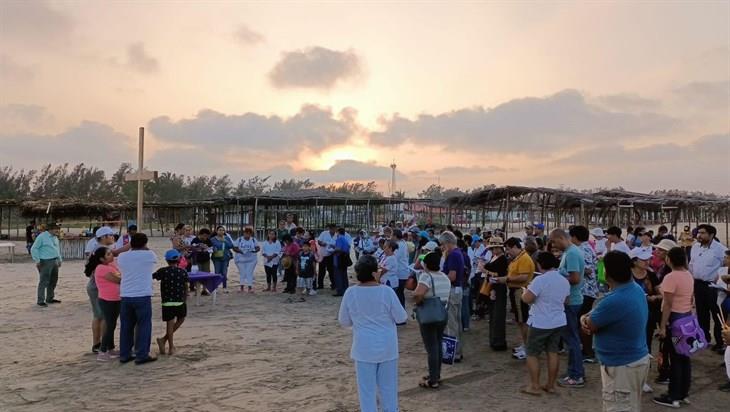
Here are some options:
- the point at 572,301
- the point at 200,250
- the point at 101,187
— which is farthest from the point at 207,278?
the point at 101,187

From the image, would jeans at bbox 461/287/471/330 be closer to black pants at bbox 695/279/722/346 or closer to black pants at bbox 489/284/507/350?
black pants at bbox 489/284/507/350

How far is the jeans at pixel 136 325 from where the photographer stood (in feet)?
19.6

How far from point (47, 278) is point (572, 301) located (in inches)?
379

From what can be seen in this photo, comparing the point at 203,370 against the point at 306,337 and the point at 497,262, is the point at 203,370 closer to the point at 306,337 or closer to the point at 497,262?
the point at 306,337

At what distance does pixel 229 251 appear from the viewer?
1168 cm

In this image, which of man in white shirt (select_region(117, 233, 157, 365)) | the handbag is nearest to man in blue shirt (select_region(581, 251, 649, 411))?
the handbag

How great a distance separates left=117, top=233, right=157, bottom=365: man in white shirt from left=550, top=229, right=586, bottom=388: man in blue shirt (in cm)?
467

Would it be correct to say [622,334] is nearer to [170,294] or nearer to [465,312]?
[465,312]

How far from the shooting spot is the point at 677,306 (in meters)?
4.56

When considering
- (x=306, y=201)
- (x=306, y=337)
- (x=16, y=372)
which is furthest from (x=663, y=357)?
(x=306, y=201)

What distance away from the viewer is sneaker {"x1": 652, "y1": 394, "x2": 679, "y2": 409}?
4773 mm

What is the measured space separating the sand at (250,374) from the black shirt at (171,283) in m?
0.76

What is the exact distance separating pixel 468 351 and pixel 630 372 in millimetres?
3711

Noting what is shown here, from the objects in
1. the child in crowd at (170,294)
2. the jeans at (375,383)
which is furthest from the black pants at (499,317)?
the child in crowd at (170,294)
